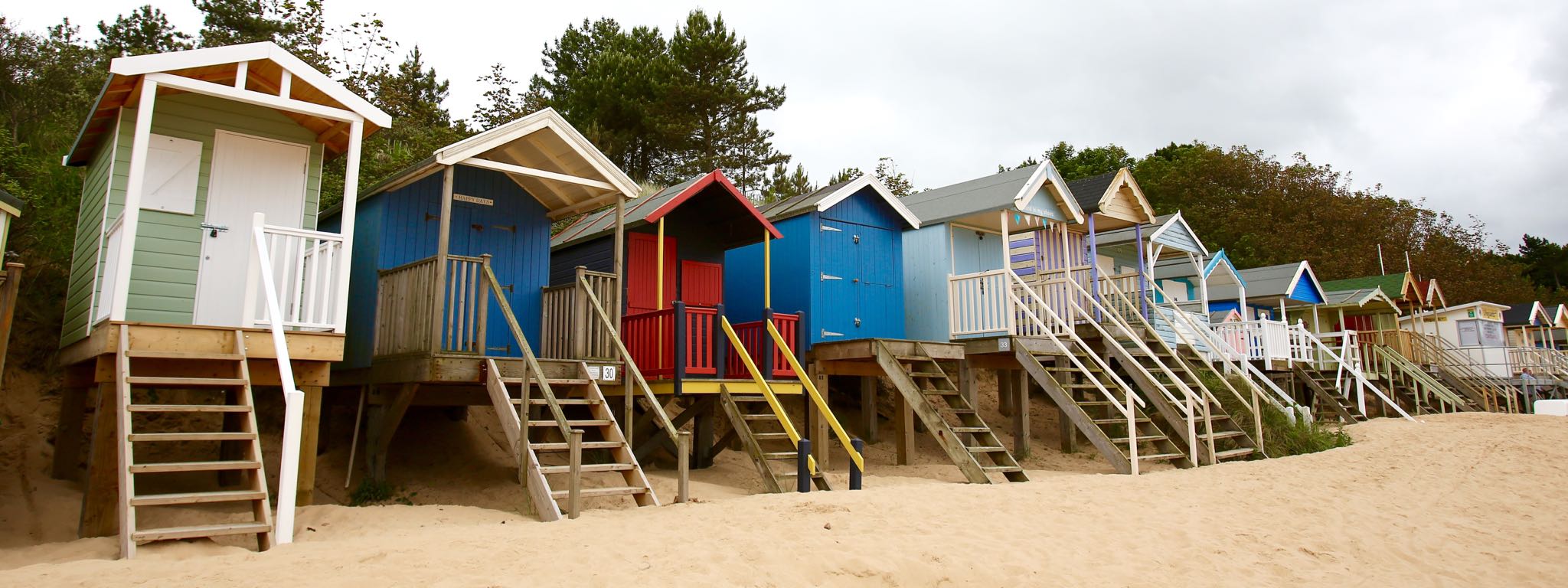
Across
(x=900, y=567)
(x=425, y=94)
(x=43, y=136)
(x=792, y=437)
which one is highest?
(x=425, y=94)

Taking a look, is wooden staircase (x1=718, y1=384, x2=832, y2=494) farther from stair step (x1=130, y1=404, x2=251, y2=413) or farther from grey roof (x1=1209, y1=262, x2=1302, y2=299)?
grey roof (x1=1209, y1=262, x2=1302, y2=299)

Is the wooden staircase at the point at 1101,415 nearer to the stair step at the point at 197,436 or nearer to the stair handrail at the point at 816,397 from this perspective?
the stair handrail at the point at 816,397

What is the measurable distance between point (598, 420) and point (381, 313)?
11.2 feet

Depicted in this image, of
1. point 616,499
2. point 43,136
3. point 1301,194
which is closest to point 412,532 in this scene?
point 616,499

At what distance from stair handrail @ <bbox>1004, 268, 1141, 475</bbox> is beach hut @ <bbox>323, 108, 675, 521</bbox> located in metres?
5.99

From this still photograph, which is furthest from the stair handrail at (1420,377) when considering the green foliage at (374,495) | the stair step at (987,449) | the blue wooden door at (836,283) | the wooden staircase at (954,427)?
the green foliage at (374,495)

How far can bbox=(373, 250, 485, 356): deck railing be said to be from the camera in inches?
365

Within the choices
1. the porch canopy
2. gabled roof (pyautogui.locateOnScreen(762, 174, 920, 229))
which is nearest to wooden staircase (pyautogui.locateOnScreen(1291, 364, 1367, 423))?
the porch canopy

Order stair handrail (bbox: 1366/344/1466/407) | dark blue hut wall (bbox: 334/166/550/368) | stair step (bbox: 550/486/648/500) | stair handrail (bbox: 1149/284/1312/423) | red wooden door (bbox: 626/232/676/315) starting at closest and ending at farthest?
stair step (bbox: 550/486/648/500), dark blue hut wall (bbox: 334/166/550/368), red wooden door (bbox: 626/232/676/315), stair handrail (bbox: 1149/284/1312/423), stair handrail (bbox: 1366/344/1466/407)

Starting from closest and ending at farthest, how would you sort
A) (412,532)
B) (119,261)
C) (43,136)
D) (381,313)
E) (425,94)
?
(412,532), (119,261), (381,313), (43,136), (425,94)

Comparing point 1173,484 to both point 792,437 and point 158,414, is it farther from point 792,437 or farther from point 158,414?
point 158,414

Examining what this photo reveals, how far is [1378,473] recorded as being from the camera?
1146 cm

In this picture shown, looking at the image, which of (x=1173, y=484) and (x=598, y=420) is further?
(x=1173, y=484)

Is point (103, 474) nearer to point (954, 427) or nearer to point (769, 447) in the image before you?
point (769, 447)
